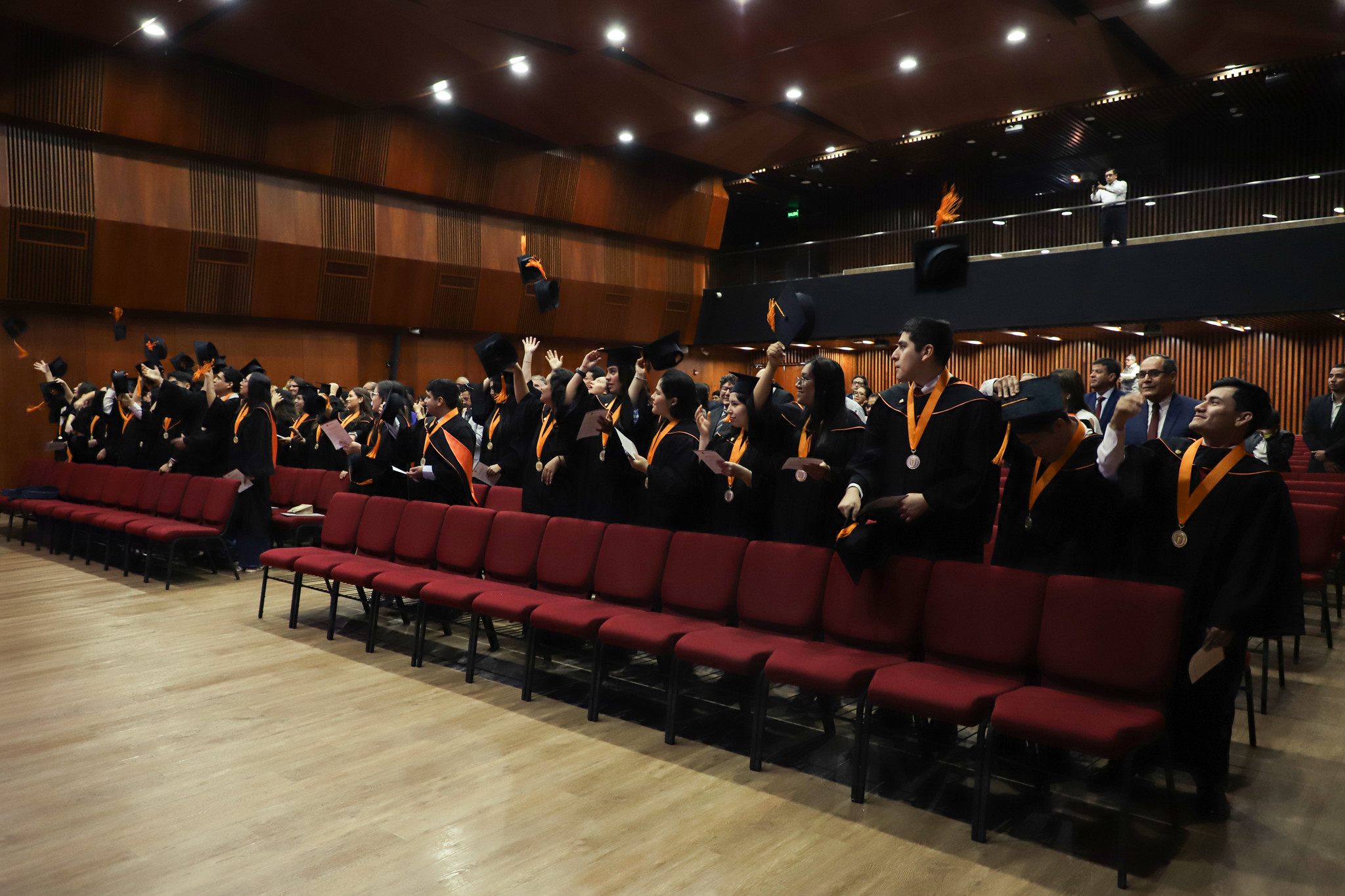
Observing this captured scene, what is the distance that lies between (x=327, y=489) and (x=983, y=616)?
240 inches

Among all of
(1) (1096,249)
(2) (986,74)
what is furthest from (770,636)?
(1) (1096,249)

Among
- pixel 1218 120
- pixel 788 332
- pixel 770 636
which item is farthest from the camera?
pixel 1218 120

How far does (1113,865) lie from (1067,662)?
2.08 ft

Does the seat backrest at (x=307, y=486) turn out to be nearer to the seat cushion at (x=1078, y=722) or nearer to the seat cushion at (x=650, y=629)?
the seat cushion at (x=650, y=629)

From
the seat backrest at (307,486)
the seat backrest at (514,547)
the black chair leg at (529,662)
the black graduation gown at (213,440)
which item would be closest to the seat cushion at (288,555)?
the seat backrest at (514,547)

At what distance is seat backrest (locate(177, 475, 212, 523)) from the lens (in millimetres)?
7215

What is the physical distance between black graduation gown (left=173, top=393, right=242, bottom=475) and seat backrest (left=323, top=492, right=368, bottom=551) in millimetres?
2604

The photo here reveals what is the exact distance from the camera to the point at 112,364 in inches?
458

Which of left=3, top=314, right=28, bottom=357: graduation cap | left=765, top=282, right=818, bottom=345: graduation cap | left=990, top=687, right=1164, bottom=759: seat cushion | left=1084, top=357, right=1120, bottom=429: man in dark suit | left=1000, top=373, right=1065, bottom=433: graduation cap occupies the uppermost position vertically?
left=3, top=314, right=28, bottom=357: graduation cap

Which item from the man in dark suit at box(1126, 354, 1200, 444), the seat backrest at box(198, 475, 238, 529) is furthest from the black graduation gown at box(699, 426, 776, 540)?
the seat backrest at box(198, 475, 238, 529)

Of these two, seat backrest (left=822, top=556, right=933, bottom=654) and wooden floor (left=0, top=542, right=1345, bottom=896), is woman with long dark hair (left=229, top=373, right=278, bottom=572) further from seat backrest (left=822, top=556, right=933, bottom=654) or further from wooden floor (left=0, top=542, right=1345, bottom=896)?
seat backrest (left=822, top=556, right=933, bottom=654)

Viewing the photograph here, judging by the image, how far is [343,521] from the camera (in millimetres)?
5832

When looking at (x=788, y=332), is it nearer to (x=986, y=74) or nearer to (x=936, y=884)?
(x=936, y=884)

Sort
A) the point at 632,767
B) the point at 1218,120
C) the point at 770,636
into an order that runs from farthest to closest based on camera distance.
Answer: the point at 1218,120 → the point at 770,636 → the point at 632,767
